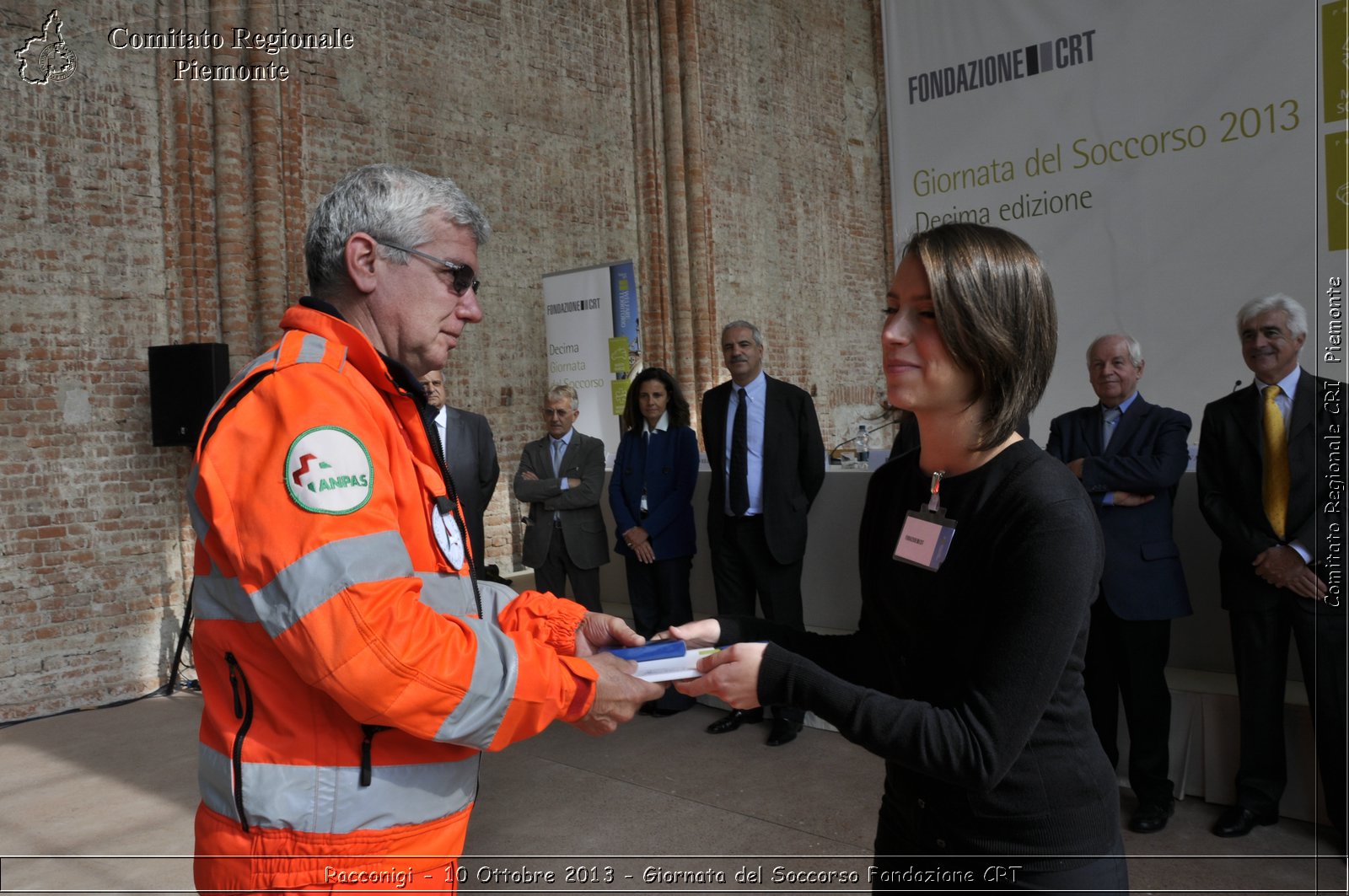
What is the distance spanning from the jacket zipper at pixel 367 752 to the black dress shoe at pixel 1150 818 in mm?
3327

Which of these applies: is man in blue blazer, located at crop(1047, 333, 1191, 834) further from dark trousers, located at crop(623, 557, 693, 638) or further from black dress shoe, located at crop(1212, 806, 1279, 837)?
dark trousers, located at crop(623, 557, 693, 638)

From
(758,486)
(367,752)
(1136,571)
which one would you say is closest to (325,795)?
(367,752)

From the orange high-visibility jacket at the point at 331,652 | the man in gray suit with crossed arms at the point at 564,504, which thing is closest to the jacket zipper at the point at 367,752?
the orange high-visibility jacket at the point at 331,652

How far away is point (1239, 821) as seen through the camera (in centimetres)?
361

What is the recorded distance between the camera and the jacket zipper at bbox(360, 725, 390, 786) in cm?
136

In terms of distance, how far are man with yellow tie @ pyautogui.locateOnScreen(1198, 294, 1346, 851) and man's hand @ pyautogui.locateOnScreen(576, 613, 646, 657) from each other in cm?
277

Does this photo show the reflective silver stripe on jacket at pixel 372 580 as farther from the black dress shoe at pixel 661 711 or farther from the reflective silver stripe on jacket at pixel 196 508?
the black dress shoe at pixel 661 711

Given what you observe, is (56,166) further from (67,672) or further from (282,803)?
(282,803)

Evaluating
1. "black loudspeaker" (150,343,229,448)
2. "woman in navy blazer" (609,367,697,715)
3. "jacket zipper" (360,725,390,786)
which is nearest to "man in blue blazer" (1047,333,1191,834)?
"woman in navy blazer" (609,367,697,715)

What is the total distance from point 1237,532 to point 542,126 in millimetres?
7093

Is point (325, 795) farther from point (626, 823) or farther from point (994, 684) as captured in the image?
point (626, 823)

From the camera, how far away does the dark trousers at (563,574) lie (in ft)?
19.2

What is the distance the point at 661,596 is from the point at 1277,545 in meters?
3.12

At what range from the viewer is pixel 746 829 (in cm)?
386
